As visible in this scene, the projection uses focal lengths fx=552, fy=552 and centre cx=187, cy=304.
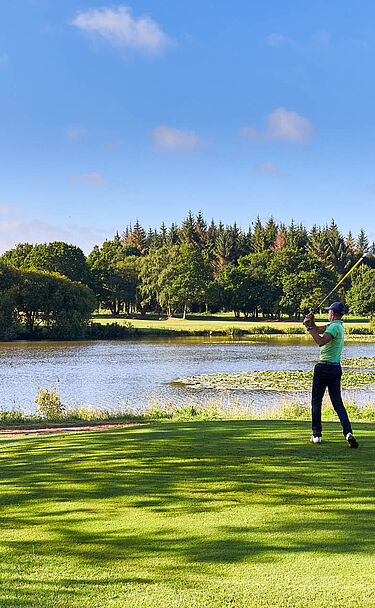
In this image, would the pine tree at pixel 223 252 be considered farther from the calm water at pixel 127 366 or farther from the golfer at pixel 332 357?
the golfer at pixel 332 357

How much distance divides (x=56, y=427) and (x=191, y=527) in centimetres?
1178

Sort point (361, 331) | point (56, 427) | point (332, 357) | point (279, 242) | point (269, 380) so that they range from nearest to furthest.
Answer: point (332, 357), point (56, 427), point (269, 380), point (361, 331), point (279, 242)

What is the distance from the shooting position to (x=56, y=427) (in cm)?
1703

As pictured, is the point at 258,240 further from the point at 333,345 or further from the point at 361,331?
the point at 333,345

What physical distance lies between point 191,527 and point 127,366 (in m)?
39.8

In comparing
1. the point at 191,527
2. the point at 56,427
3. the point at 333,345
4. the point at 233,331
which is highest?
the point at 333,345

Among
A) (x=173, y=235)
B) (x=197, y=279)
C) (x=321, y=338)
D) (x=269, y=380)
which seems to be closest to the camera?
(x=321, y=338)

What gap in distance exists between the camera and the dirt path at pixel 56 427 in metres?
15.7

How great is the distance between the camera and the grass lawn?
4.74 metres

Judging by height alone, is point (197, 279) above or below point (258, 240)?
below

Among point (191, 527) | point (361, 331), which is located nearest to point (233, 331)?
point (361, 331)

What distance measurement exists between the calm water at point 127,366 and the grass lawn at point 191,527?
17385 millimetres

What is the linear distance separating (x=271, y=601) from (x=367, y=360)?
148ft

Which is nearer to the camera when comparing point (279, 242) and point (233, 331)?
point (233, 331)
